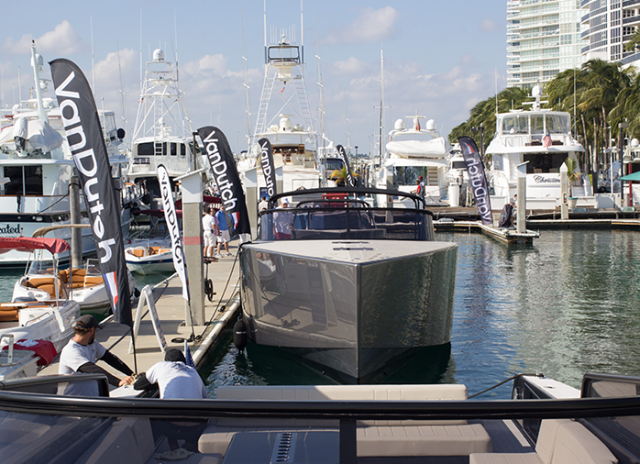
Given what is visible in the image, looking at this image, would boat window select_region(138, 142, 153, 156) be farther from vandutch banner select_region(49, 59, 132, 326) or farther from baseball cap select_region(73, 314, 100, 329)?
baseball cap select_region(73, 314, 100, 329)

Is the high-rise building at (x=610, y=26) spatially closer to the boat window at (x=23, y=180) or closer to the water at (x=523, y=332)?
the water at (x=523, y=332)

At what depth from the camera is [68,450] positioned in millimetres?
1785

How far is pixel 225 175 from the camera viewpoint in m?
13.5

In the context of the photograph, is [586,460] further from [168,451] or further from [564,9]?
[564,9]

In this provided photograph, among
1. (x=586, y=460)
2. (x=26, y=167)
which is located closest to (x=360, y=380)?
(x=586, y=460)

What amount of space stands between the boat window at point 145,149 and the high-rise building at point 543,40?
122 m

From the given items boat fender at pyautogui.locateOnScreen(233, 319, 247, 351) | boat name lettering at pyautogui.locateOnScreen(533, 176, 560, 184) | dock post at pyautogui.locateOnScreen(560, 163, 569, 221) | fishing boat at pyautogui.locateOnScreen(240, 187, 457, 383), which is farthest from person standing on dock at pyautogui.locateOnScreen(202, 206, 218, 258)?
boat name lettering at pyautogui.locateOnScreen(533, 176, 560, 184)

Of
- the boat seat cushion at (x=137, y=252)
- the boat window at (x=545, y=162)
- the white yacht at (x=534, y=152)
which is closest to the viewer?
the boat seat cushion at (x=137, y=252)

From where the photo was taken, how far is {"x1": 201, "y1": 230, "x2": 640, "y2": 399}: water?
8.90 m

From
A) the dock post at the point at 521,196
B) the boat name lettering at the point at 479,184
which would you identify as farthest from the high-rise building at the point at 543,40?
the boat name lettering at the point at 479,184

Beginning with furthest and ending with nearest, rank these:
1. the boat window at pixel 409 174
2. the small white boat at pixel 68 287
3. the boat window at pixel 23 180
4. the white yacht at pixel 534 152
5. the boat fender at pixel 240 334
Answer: the boat window at pixel 409 174 < the white yacht at pixel 534 152 < the boat window at pixel 23 180 < the small white boat at pixel 68 287 < the boat fender at pixel 240 334

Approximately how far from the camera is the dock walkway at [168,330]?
862 centimetres

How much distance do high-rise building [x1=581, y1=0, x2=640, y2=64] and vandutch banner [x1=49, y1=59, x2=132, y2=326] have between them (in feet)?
402

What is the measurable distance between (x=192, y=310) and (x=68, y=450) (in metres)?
8.95
